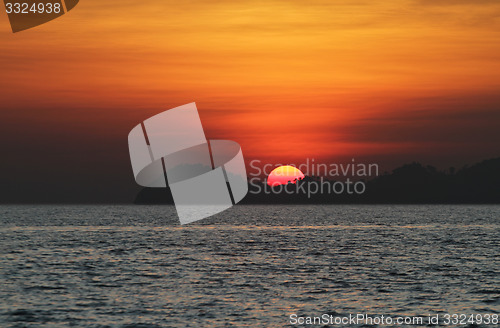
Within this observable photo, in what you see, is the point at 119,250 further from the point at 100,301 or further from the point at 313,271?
the point at 100,301

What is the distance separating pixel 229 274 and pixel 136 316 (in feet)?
63.4

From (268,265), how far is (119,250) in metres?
25.8

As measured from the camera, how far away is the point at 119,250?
82.3m

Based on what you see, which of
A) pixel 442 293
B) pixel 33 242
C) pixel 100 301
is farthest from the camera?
pixel 33 242

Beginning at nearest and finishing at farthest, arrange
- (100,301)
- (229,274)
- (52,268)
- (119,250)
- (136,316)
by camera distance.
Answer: (136,316) < (100,301) < (229,274) < (52,268) < (119,250)

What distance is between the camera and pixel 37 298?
43062 millimetres

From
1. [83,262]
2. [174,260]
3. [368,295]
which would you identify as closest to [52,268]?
[83,262]

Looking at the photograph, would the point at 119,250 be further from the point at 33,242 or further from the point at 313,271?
the point at 313,271

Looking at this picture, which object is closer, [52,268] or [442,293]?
[442,293]

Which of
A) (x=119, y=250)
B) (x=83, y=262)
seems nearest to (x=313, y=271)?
(x=83, y=262)

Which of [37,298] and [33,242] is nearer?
[37,298]

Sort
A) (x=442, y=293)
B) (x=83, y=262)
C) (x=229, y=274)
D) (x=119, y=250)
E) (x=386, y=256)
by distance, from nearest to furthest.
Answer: (x=442, y=293)
(x=229, y=274)
(x=83, y=262)
(x=386, y=256)
(x=119, y=250)

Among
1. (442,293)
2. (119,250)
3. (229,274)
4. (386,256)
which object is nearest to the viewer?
(442,293)

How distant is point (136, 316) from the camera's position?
3709 centimetres
